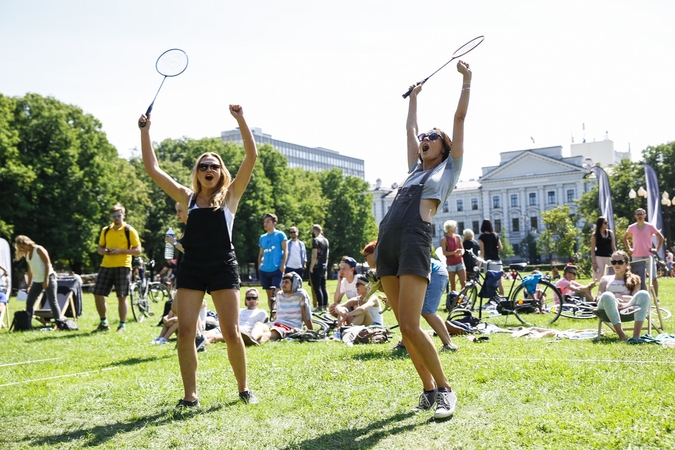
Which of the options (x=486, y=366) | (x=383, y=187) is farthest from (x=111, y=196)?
(x=383, y=187)

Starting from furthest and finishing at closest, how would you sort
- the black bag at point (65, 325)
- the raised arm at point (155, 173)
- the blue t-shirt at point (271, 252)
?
1. the blue t-shirt at point (271, 252)
2. the black bag at point (65, 325)
3. the raised arm at point (155, 173)

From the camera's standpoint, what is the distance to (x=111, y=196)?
43.8 metres

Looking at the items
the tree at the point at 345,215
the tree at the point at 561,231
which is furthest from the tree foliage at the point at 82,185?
the tree at the point at 561,231

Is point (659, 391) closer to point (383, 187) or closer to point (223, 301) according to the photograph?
point (223, 301)

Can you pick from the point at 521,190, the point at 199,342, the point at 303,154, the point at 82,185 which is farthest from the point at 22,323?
the point at 303,154

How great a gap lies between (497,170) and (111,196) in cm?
7374

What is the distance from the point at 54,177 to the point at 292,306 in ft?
109

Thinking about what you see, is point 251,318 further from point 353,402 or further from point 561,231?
point 561,231

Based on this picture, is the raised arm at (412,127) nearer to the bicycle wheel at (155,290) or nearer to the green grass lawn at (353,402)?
the green grass lawn at (353,402)

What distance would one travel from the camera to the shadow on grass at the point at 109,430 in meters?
4.58

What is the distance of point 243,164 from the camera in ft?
17.9

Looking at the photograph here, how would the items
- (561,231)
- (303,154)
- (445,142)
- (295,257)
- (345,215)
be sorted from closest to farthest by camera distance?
(445,142), (295,257), (561,231), (345,215), (303,154)

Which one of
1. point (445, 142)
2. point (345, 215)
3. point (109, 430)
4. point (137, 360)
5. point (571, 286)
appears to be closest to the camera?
point (109, 430)

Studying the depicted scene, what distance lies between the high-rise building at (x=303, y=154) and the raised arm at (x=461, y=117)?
122352 mm
